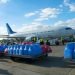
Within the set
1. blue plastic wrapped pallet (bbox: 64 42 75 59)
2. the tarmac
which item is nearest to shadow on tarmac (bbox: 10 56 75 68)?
the tarmac

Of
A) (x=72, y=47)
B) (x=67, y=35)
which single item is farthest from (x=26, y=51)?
(x=67, y=35)

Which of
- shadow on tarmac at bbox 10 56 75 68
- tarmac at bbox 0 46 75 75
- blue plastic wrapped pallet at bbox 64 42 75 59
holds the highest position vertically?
blue plastic wrapped pallet at bbox 64 42 75 59

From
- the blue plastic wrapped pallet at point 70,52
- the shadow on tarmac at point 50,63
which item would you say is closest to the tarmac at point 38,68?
the shadow on tarmac at point 50,63

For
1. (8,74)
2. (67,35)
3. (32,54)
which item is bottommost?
(8,74)

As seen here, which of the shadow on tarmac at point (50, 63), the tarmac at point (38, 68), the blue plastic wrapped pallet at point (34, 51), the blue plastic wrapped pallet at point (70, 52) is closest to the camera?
the tarmac at point (38, 68)

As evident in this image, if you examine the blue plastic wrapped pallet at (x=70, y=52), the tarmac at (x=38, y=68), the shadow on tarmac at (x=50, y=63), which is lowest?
the tarmac at (x=38, y=68)

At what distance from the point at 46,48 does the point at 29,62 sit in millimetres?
2289

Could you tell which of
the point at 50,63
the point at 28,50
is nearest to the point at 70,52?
the point at 50,63

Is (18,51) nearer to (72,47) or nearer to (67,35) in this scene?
(72,47)

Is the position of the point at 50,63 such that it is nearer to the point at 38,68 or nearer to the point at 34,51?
the point at 34,51

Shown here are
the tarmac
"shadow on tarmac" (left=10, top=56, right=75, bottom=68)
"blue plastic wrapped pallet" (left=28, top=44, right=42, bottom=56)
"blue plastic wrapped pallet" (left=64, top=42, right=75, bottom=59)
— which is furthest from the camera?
"blue plastic wrapped pallet" (left=28, top=44, right=42, bottom=56)

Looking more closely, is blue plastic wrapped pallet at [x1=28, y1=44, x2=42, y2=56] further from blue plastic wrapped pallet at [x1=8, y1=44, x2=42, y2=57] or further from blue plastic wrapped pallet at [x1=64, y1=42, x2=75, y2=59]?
blue plastic wrapped pallet at [x1=64, y1=42, x2=75, y2=59]

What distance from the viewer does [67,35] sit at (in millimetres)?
42250

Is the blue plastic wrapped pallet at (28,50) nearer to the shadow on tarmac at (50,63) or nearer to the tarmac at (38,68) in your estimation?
the shadow on tarmac at (50,63)
